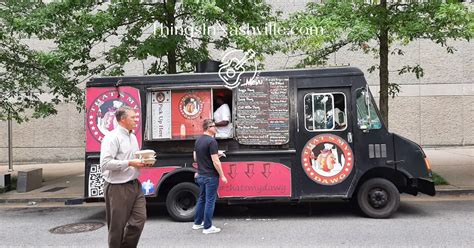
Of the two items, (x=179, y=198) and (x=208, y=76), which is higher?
(x=208, y=76)

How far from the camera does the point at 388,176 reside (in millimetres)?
7691

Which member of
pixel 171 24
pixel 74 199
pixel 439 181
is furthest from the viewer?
pixel 171 24

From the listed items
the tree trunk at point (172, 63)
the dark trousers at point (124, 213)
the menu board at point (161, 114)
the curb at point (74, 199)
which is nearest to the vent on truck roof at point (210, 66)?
the menu board at point (161, 114)

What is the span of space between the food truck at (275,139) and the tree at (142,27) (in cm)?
234

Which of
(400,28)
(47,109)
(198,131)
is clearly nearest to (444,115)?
(400,28)

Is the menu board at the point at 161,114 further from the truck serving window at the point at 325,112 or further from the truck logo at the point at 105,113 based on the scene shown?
the truck serving window at the point at 325,112

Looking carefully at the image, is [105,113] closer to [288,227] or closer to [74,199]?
[74,199]

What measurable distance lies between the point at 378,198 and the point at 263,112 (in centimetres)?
248

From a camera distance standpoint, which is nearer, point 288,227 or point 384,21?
point 288,227

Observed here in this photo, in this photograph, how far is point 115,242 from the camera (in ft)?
14.5

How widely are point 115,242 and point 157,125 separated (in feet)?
11.1

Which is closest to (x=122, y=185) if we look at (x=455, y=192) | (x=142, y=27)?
(x=142, y=27)

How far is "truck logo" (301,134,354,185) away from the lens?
731 cm

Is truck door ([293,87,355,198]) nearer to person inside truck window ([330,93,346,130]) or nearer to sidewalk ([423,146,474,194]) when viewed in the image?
person inside truck window ([330,93,346,130])
